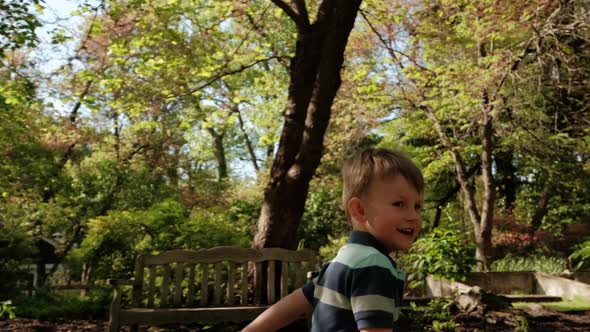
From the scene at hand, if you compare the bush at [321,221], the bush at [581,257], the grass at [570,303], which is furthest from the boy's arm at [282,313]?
the bush at [321,221]

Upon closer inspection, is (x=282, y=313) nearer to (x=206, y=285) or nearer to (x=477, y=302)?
(x=206, y=285)

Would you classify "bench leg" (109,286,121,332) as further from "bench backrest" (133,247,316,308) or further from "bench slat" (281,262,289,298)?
"bench slat" (281,262,289,298)

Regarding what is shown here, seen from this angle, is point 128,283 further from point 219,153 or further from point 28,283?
point 219,153

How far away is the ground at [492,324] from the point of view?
21.7 feet

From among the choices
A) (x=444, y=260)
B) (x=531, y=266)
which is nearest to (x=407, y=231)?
(x=444, y=260)

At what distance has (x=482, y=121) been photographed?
15516 millimetres

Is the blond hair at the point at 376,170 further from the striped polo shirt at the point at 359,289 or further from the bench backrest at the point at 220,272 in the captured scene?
the bench backrest at the point at 220,272

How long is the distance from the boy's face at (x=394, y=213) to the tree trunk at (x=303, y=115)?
5401 mm

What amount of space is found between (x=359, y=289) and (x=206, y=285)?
4787 mm

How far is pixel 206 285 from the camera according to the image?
20.1ft

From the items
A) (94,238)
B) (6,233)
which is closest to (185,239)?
(94,238)

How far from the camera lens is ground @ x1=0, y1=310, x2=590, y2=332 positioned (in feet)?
21.7

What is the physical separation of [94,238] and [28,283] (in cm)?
321

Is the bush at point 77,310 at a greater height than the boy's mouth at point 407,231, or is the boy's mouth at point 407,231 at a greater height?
the boy's mouth at point 407,231
